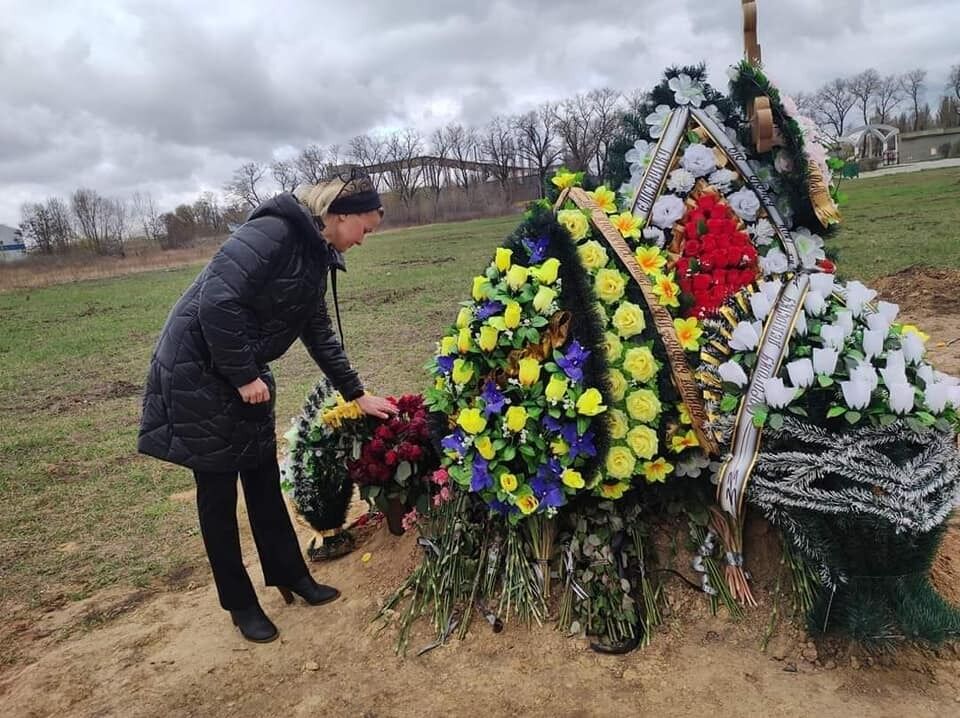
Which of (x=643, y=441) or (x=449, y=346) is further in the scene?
(x=449, y=346)

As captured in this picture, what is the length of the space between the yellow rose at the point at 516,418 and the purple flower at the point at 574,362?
0.66 feet

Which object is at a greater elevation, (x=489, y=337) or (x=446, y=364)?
(x=489, y=337)

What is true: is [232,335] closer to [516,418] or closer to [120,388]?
[516,418]

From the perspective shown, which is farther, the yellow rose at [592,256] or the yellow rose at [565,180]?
the yellow rose at [565,180]

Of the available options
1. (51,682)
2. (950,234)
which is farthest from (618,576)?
(950,234)

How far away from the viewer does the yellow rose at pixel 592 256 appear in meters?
2.66

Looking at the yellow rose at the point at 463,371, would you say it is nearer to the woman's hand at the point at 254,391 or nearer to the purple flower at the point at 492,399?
the purple flower at the point at 492,399

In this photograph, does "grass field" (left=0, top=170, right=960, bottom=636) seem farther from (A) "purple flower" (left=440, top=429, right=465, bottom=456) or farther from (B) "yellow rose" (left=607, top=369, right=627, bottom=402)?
(B) "yellow rose" (left=607, top=369, right=627, bottom=402)

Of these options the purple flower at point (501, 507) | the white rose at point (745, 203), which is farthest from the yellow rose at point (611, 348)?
the white rose at point (745, 203)

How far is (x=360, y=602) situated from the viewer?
3152 millimetres

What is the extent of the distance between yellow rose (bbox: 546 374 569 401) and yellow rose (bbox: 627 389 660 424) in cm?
25

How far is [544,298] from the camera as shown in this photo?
→ 2.57m

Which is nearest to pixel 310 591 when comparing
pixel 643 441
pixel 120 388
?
pixel 643 441

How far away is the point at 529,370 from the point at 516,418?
0.17m
